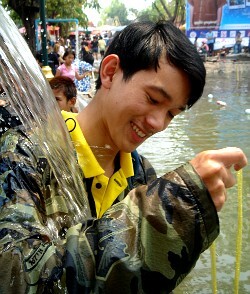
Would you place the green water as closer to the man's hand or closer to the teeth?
the teeth

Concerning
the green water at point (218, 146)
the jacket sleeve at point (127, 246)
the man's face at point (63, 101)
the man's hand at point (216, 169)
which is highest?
the man's hand at point (216, 169)

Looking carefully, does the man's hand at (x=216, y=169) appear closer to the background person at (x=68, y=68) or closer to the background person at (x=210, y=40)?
the background person at (x=68, y=68)

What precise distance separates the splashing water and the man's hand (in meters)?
0.45

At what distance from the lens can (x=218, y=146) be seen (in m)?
7.39

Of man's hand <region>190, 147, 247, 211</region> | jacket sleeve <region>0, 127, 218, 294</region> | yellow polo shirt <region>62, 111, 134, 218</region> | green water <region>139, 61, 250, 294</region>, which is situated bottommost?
green water <region>139, 61, 250, 294</region>

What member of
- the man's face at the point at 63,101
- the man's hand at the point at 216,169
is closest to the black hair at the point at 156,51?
the man's hand at the point at 216,169

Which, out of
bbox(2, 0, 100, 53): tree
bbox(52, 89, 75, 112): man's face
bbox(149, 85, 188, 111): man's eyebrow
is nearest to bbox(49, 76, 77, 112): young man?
bbox(52, 89, 75, 112): man's face

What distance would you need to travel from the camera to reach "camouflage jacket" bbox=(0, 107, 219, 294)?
104cm

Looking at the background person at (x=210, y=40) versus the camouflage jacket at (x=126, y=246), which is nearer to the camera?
the camouflage jacket at (x=126, y=246)

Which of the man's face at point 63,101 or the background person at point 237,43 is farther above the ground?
the man's face at point 63,101

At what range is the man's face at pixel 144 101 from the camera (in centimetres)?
148

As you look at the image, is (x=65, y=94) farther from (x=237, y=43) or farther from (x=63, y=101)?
(x=237, y=43)

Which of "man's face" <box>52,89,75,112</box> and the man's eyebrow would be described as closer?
the man's eyebrow

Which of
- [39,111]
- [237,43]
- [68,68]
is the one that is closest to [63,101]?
[39,111]
